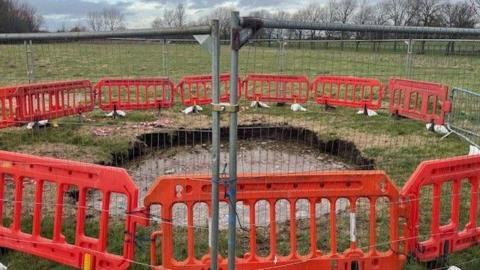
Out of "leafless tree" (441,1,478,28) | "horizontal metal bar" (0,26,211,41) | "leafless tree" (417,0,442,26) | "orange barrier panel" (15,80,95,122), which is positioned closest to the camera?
"horizontal metal bar" (0,26,211,41)

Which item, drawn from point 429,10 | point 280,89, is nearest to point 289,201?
point 280,89

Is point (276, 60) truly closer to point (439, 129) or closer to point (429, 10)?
point (439, 129)

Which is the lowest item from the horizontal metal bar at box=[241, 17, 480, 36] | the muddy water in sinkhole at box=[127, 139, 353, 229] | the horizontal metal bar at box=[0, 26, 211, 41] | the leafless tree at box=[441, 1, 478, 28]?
the muddy water in sinkhole at box=[127, 139, 353, 229]

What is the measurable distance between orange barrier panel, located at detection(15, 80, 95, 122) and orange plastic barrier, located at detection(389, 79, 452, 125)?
7.66 m

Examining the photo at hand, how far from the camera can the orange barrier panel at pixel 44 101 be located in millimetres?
9898

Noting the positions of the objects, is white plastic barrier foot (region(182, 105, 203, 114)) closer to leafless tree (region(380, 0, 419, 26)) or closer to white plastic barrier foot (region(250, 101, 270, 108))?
white plastic barrier foot (region(250, 101, 270, 108))

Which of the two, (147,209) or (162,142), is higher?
(147,209)

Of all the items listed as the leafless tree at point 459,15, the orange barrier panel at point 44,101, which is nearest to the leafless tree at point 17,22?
the orange barrier panel at point 44,101

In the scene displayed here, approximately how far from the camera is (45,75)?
19125 millimetres

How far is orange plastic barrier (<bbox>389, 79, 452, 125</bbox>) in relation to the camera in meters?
10.3

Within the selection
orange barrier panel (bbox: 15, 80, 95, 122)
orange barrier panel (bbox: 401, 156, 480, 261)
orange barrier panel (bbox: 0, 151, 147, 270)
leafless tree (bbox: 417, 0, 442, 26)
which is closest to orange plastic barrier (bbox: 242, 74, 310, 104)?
orange barrier panel (bbox: 15, 80, 95, 122)

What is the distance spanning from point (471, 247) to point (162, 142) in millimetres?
6576

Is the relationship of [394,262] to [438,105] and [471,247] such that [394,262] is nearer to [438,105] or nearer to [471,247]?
[471,247]

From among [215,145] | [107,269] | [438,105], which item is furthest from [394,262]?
[438,105]
